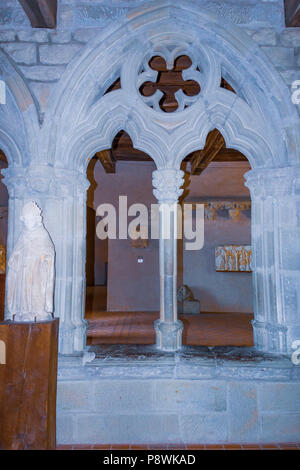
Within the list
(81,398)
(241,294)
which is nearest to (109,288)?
(241,294)

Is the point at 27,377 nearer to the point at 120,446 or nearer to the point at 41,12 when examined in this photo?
the point at 120,446

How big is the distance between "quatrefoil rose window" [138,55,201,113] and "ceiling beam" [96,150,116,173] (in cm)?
180

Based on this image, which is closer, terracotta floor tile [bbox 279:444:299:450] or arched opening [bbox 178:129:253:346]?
terracotta floor tile [bbox 279:444:299:450]

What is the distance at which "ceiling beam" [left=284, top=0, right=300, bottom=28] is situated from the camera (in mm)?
2652

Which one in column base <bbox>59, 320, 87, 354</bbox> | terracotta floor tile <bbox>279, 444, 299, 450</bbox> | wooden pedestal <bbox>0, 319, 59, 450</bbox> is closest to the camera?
wooden pedestal <bbox>0, 319, 59, 450</bbox>

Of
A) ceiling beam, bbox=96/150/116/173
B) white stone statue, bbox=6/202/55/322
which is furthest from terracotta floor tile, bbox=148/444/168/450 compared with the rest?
ceiling beam, bbox=96/150/116/173

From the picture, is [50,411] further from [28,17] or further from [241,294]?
[241,294]

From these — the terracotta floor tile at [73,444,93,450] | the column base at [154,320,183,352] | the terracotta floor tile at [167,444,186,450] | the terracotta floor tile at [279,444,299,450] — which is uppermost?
the column base at [154,320,183,352]

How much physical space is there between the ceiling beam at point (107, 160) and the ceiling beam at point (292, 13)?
365cm

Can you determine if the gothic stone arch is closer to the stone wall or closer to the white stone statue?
the stone wall

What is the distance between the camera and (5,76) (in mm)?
2729

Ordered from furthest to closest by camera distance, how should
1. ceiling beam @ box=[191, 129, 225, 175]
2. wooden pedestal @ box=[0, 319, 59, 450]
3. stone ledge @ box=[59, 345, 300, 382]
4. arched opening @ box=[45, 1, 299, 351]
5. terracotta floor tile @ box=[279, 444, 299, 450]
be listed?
ceiling beam @ box=[191, 129, 225, 175], arched opening @ box=[45, 1, 299, 351], stone ledge @ box=[59, 345, 300, 382], terracotta floor tile @ box=[279, 444, 299, 450], wooden pedestal @ box=[0, 319, 59, 450]

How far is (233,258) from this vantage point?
721 centimetres

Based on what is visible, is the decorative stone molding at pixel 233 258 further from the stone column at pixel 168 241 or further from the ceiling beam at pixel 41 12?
the ceiling beam at pixel 41 12
